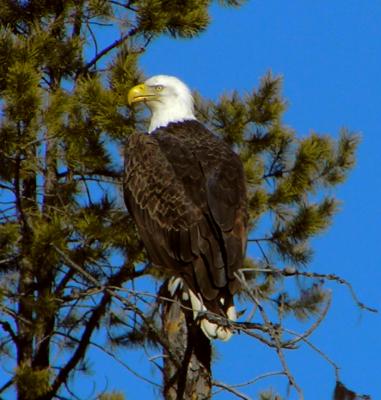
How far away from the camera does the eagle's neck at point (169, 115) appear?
7.36 m

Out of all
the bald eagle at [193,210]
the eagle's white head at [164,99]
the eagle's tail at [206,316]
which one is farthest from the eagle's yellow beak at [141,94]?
the eagle's tail at [206,316]

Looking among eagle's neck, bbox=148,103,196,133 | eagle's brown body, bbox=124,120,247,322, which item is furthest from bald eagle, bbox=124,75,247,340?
eagle's neck, bbox=148,103,196,133

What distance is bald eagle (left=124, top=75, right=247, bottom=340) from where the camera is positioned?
5871mm

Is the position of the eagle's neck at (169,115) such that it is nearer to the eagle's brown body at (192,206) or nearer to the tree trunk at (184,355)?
the eagle's brown body at (192,206)

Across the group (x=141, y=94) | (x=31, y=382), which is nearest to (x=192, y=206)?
(x=141, y=94)

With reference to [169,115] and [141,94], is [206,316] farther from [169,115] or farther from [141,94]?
[141,94]

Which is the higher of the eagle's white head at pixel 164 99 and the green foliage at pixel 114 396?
the eagle's white head at pixel 164 99

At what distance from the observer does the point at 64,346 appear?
29.2 ft

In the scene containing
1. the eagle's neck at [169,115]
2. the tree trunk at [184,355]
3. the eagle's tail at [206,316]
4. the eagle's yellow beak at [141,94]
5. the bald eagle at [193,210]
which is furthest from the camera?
the eagle's yellow beak at [141,94]

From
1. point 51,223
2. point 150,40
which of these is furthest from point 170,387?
point 150,40

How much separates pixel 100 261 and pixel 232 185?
2.49 m

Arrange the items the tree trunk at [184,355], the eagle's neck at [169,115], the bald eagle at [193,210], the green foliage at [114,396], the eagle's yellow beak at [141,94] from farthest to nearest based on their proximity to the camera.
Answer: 1. the eagle's yellow beak at [141,94]
2. the eagle's neck at [169,115]
3. the green foliage at [114,396]
4. the bald eagle at [193,210]
5. the tree trunk at [184,355]

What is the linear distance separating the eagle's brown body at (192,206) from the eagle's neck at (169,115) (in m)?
0.40

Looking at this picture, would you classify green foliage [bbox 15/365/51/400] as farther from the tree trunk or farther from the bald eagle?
the tree trunk
